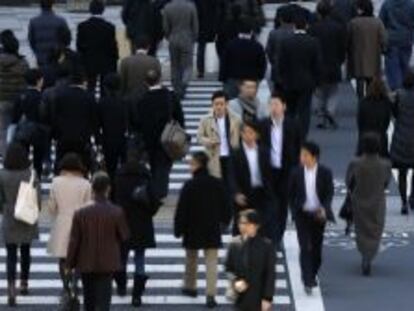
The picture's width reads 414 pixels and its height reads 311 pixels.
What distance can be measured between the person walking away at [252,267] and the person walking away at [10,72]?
8632 millimetres

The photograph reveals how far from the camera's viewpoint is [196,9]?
28156 millimetres

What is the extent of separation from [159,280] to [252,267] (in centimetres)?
447

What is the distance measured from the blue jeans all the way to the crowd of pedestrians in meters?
0.02

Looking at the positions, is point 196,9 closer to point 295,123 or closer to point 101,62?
point 101,62

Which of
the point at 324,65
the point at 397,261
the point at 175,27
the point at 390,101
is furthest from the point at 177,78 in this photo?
the point at 397,261

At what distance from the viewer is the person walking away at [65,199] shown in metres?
17.9

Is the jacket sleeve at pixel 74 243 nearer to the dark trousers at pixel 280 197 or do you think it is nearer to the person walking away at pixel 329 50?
the dark trousers at pixel 280 197

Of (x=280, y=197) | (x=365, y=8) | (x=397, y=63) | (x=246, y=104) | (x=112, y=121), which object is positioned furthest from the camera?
(x=397, y=63)

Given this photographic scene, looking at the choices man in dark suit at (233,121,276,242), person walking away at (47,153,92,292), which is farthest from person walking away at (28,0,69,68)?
person walking away at (47,153,92,292)

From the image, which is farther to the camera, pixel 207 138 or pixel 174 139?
pixel 174 139

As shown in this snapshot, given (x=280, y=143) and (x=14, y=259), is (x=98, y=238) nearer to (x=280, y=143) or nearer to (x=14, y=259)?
(x=14, y=259)

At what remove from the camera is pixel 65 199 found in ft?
58.7

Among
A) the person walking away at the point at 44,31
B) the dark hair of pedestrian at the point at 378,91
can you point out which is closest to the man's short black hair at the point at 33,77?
the person walking away at the point at 44,31

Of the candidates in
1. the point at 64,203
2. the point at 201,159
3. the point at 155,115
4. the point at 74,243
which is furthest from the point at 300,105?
the point at 74,243
